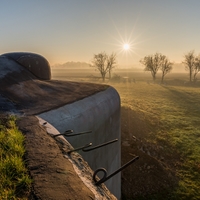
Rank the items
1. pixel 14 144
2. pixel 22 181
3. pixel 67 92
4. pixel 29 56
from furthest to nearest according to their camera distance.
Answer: pixel 29 56
pixel 67 92
pixel 14 144
pixel 22 181

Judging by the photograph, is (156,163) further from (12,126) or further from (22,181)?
(22,181)

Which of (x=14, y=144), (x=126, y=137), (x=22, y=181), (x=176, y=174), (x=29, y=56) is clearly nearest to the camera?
(x=22, y=181)

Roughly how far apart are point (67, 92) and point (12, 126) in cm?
405

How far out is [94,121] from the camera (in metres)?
6.34

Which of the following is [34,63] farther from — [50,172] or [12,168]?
[50,172]

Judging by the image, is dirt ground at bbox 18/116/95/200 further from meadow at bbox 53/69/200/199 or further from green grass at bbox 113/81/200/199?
green grass at bbox 113/81/200/199

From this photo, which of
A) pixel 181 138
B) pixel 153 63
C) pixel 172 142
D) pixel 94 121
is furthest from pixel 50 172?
pixel 153 63

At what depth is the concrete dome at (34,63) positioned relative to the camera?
10020 millimetres

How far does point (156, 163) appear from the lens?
38.8 feet

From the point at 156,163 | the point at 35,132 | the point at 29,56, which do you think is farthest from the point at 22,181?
the point at 156,163

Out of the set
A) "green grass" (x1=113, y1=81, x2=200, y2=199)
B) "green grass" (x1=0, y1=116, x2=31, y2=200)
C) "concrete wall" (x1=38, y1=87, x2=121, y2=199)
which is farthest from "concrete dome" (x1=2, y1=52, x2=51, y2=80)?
"green grass" (x1=113, y1=81, x2=200, y2=199)

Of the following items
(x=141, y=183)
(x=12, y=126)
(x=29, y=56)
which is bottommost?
(x=141, y=183)

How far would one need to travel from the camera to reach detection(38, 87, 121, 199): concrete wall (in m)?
5.09

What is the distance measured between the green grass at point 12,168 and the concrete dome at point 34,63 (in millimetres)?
7528
